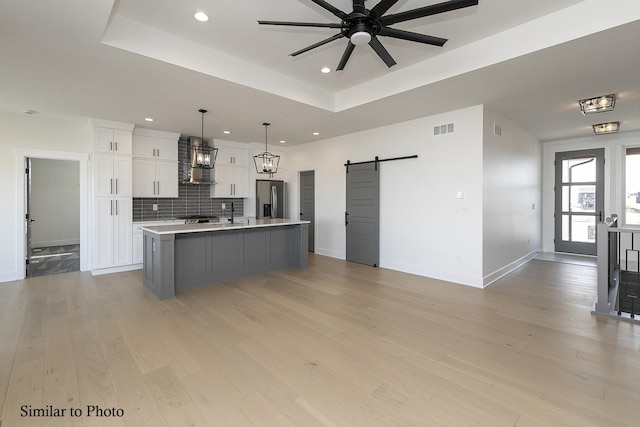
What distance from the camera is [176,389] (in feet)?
6.86

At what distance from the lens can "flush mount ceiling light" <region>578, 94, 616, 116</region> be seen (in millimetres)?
4074

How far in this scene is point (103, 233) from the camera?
5383 mm

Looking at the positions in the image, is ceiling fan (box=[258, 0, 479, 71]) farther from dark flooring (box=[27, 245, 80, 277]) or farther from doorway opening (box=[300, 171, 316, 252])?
dark flooring (box=[27, 245, 80, 277])

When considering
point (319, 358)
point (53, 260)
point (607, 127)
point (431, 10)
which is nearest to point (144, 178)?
point (53, 260)

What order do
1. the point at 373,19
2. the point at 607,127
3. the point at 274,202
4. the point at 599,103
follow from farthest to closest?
the point at 274,202, the point at 607,127, the point at 599,103, the point at 373,19

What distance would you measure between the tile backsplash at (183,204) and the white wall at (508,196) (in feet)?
19.2

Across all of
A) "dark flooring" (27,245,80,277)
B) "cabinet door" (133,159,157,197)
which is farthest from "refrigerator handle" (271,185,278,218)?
"dark flooring" (27,245,80,277)

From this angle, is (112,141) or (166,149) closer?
(112,141)

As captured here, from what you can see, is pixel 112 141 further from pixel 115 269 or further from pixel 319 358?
pixel 319 358

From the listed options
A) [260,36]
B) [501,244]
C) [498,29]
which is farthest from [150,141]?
[501,244]

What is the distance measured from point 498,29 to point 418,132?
227cm

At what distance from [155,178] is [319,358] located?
5437mm

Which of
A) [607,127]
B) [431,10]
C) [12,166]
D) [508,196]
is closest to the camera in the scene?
[431,10]

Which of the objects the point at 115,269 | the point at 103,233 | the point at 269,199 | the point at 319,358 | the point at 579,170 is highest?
the point at 579,170
